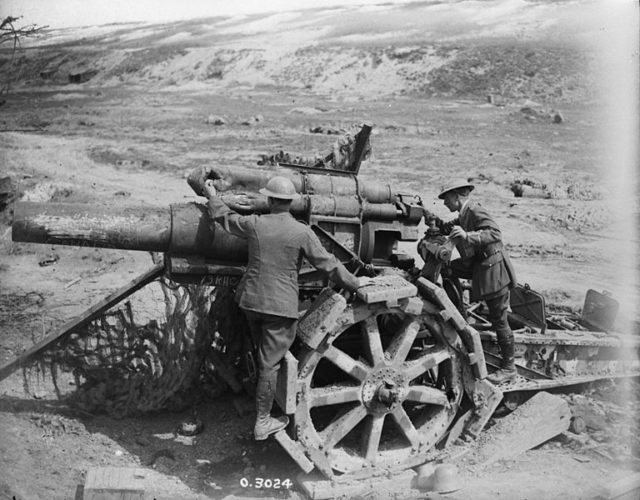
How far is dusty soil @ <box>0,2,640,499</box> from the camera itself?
5457mm

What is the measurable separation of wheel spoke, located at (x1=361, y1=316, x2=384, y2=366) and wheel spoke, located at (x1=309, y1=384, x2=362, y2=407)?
Answer: 0.26 metres

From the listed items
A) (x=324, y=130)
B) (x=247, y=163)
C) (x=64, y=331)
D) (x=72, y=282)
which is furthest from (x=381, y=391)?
(x=324, y=130)

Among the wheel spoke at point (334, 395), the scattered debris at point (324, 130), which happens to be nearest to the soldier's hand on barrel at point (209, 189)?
the wheel spoke at point (334, 395)

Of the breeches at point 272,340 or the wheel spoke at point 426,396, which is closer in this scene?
the breeches at point 272,340

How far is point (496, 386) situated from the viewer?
5891mm

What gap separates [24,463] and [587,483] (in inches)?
165

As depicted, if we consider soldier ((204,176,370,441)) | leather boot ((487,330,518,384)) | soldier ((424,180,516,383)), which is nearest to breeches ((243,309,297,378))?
soldier ((204,176,370,441))

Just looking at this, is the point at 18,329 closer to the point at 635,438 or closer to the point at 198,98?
the point at 635,438

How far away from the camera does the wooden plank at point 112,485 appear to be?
15.0ft

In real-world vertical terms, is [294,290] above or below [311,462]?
above

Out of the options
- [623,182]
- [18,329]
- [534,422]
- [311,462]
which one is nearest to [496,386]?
[534,422]

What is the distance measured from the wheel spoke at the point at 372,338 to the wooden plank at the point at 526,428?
3.88ft

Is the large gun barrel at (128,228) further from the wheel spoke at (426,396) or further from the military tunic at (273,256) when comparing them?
the wheel spoke at (426,396)

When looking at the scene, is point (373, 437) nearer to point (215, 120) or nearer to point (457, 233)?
point (457, 233)
